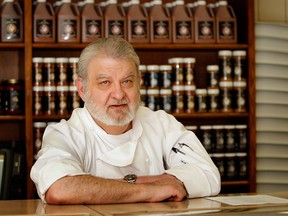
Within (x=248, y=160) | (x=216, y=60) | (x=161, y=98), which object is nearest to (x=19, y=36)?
(x=161, y=98)

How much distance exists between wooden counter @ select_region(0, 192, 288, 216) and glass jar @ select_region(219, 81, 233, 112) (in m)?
1.79

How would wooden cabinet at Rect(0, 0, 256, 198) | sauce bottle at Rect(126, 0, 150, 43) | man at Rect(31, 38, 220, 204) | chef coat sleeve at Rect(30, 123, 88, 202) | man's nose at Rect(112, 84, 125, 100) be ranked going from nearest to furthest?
chef coat sleeve at Rect(30, 123, 88, 202), man at Rect(31, 38, 220, 204), man's nose at Rect(112, 84, 125, 100), wooden cabinet at Rect(0, 0, 256, 198), sauce bottle at Rect(126, 0, 150, 43)

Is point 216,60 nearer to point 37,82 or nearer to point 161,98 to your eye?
point 161,98

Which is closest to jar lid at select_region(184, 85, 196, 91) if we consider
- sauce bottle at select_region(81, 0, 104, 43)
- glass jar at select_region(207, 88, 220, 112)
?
glass jar at select_region(207, 88, 220, 112)

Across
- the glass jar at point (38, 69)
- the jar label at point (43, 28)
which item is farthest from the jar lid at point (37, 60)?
the jar label at point (43, 28)

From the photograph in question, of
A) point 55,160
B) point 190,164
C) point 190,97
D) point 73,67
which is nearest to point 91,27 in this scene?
point 73,67

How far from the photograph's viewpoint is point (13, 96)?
130 inches

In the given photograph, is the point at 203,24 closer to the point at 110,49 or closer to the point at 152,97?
the point at 152,97

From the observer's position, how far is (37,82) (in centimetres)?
331

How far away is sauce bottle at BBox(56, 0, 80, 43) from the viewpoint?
3.34 meters

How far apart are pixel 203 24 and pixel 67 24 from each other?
0.78 m

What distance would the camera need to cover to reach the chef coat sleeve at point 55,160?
180 cm

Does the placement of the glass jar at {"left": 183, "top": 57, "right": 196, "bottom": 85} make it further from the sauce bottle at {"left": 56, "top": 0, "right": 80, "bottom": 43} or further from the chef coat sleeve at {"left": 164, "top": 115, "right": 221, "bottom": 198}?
the chef coat sleeve at {"left": 164, "top": 115, "right": 221, "bottom": 198}

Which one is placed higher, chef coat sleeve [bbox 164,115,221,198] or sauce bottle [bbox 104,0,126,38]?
sauce bottle [bbox 104,0,126,38]
